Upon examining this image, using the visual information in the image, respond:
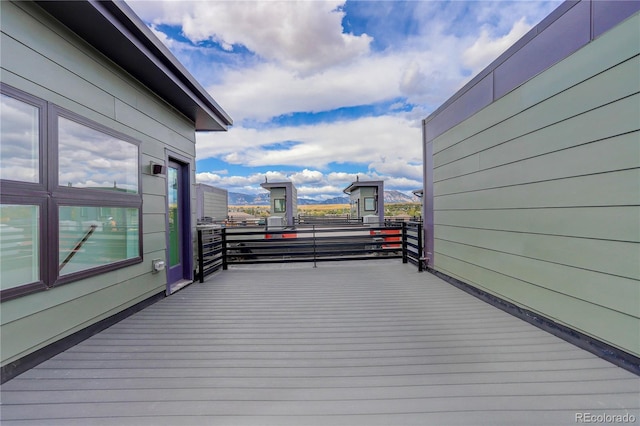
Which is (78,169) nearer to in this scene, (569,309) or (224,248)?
(224,248)

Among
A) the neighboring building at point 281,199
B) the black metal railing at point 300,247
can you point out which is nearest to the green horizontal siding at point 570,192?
the black metal railing at point 300,247

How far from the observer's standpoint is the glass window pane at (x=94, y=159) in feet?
7.27

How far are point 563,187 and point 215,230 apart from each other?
497 centimetres

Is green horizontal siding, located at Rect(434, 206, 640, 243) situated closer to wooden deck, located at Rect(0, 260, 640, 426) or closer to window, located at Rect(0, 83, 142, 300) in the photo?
wooden deck, located at Rect(0, 260, 640, 426)

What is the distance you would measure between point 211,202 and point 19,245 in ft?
41.9

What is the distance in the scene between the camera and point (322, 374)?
1.70 metres

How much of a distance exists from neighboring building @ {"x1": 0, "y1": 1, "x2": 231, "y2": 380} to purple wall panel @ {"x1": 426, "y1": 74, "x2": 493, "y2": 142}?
12.3ft

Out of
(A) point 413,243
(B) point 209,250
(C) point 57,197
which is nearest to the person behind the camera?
(C) point 57,197

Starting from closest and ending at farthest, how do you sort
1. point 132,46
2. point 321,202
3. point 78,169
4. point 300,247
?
point 78,169, point 132,46, point 300,247, point 321,202

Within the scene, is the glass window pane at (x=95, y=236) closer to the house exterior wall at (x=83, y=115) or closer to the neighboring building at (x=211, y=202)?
the house exterior wall at (x=83, y=115)

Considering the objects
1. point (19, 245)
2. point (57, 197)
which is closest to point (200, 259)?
point (57, 197)

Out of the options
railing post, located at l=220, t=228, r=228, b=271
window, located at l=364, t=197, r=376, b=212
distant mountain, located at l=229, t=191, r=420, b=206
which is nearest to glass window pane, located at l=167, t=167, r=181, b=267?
railing post, located at l=220, t=228, r=228, b=271

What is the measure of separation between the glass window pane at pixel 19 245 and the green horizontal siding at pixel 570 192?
4.20 meters

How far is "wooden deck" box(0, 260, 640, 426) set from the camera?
1357 millimetres
